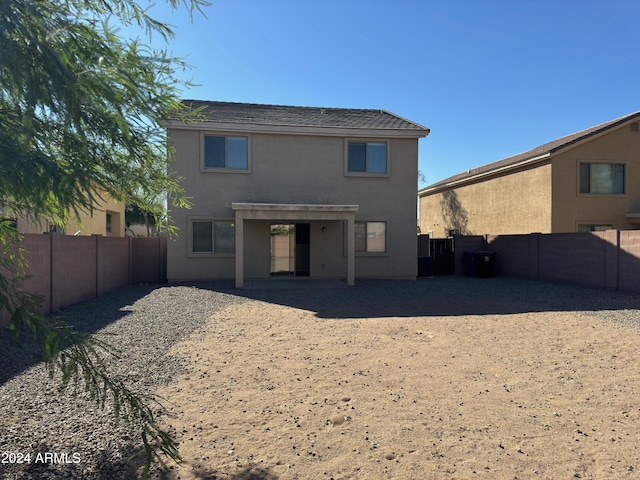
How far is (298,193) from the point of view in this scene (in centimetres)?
1537

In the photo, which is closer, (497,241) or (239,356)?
(239,356)

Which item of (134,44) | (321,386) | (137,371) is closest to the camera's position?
(134,44)

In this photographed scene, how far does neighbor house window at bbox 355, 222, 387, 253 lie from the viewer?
15.9 m

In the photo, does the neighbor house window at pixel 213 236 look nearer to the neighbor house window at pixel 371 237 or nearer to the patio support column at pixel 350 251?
the patio support column at pixel 350 251

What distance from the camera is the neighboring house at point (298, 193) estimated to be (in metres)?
14.7

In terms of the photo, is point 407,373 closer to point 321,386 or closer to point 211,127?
point 321,386

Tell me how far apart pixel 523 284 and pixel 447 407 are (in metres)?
12.3

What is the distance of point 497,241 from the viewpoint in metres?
18.3

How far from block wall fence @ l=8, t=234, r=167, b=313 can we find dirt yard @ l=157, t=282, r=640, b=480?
3270 mm

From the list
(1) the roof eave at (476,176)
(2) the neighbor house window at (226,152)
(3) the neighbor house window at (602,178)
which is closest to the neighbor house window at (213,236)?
(2) the neighbor house window at (226,152)

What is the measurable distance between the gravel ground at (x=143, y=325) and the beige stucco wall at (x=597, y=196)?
4.38 m

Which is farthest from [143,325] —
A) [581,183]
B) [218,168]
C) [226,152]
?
[581,183]

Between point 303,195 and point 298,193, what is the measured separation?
0.67 ft

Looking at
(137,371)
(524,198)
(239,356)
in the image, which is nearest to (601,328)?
(239,356)
